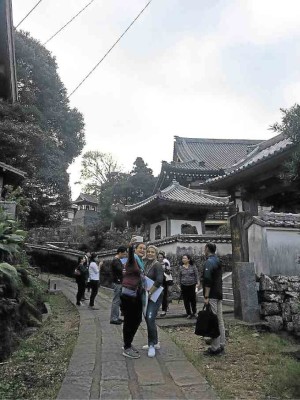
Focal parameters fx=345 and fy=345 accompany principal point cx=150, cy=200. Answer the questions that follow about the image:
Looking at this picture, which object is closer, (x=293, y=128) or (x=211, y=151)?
(x=293, y=128)

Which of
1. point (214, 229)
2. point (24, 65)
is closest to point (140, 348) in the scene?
point (214, 229)

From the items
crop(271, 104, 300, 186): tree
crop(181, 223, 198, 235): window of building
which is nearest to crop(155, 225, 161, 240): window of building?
crop(181, 223, 198, 235): window of building

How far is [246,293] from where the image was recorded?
812 cm

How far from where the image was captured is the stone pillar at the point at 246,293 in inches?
314

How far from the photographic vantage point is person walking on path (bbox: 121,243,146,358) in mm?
5094

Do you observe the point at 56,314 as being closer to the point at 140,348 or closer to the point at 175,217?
the point at 140,348

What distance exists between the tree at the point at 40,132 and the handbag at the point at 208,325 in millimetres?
15277

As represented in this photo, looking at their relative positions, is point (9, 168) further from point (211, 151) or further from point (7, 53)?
point (211, 151)

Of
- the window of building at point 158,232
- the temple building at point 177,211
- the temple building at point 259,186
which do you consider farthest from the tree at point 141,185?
the temple building at point 259,186

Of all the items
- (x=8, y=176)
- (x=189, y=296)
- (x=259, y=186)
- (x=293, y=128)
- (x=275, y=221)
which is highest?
(x=8, y=176)

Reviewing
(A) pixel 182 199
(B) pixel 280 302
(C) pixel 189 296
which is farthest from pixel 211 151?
(B) pixel 280 302

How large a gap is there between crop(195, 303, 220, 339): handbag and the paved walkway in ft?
1.55

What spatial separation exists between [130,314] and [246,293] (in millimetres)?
3982

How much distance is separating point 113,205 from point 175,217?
12.0 m
